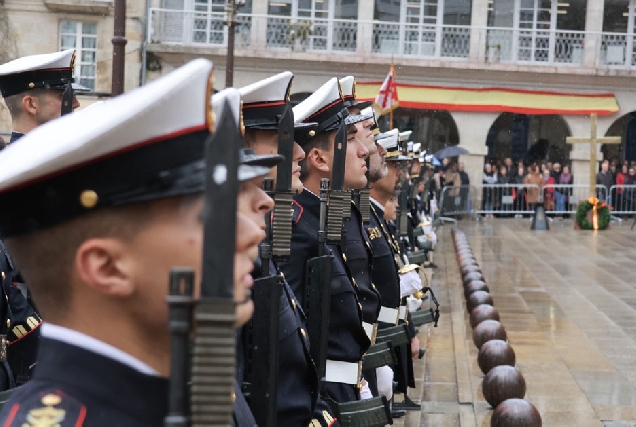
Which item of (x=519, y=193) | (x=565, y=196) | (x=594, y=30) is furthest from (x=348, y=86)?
(x=594, y=30)

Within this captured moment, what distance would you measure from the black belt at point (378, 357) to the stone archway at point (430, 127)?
2726 centimetres

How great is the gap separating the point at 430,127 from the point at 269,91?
2936cm

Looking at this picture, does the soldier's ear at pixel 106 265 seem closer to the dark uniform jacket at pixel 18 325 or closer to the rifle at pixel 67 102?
the dark uniform jacket at pixel 18 325

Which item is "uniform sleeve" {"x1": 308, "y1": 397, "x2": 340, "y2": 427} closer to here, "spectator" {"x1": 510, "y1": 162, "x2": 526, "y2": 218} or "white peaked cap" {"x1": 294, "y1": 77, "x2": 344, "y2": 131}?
"white peaked cap" {"x1": 294, "y1": 77, "x2": 344, "y2": 131}

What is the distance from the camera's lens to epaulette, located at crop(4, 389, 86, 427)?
167cm

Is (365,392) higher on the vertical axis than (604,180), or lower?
higher

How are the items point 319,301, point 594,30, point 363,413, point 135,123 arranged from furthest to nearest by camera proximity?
point 594,30
point 363,413
point 319,301
point 135,123

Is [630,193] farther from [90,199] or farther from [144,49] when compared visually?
[90,199]

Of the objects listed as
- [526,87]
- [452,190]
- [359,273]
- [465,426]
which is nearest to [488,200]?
[452,190]

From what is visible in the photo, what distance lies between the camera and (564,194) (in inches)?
1110

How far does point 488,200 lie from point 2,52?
12.6m

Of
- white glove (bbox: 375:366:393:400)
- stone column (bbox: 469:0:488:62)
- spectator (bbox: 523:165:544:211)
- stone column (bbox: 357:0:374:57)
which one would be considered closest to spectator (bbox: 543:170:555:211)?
spectator (bbox: 523:165:544:211)

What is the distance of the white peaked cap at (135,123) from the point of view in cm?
166

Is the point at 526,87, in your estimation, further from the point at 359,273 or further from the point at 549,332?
the point at 359,273
